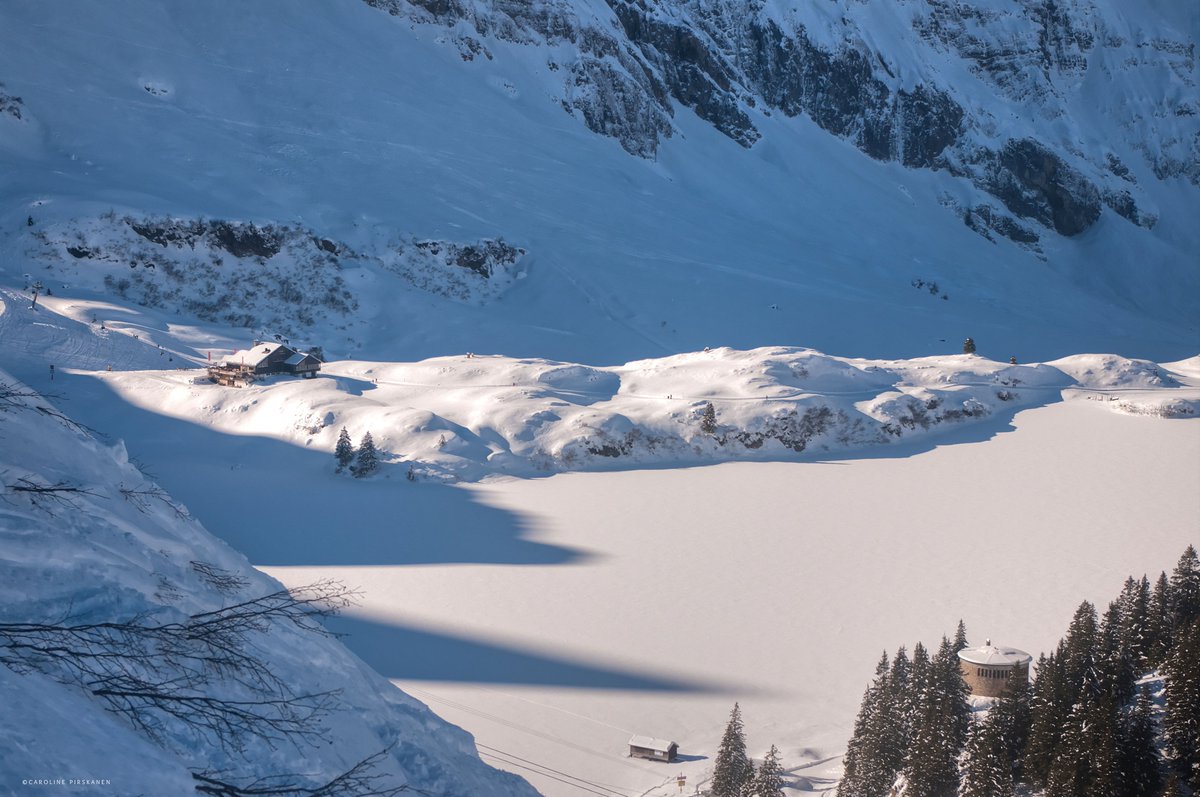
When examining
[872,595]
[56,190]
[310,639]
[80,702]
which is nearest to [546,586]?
[872,595]

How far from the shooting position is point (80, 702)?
168 inches

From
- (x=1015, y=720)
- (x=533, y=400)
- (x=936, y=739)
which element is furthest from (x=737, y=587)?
(x=533, y=400)

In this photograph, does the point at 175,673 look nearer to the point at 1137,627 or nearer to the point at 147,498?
the point at 147,498

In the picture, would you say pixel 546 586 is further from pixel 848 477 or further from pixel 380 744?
pixel 380 744

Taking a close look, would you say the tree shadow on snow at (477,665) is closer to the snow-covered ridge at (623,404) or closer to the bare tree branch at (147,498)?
the bare tree branch at (147,498)

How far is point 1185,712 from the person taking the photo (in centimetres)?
1433

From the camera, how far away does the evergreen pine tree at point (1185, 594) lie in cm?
1875

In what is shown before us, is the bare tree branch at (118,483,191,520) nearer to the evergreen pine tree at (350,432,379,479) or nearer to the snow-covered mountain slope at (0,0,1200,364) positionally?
the evergreen pine tree at (350,432,379,479)

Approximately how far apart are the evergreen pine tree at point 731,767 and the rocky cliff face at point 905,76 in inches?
2772

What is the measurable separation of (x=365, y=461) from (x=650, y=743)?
20.9 m

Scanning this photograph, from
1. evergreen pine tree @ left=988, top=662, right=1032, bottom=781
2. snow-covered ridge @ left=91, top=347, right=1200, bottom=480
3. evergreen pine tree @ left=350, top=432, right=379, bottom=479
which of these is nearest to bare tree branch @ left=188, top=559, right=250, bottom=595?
evergreen pine tree @ left=988, top=662, right=1032, bottom=781

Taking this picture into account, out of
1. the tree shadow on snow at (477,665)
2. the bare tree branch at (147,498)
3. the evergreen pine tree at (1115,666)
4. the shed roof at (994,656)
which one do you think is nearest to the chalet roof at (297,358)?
the tree shadow on snow at (477,665)

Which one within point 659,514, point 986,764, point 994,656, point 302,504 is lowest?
point 986,764

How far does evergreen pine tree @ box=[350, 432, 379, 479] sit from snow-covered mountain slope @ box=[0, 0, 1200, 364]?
16.9 meters
